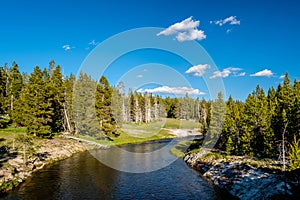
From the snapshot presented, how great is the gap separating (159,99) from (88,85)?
105m

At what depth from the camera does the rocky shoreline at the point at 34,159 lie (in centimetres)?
3160

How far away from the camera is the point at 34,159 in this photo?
141ft

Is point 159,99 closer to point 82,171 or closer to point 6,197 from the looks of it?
point 82,171

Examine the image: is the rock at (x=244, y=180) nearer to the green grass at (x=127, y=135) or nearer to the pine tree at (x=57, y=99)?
the green grass at (x=127, y=135)

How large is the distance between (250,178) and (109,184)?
728 inches

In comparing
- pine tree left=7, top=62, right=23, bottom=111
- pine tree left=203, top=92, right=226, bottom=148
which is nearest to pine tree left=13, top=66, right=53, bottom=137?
pine tree left=7, top=62, right=23, bottom=111

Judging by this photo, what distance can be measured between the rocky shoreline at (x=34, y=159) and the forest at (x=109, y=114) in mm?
5154

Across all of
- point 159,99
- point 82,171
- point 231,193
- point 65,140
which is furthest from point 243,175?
point 159,99

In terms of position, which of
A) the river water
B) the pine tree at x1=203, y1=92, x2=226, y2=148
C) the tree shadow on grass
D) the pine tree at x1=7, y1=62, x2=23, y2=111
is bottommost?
the river water

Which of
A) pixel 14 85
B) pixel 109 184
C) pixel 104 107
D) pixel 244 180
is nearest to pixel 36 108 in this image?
pixel 104 107

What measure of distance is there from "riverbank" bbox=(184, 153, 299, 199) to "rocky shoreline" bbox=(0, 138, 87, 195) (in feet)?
88.5

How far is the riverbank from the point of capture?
26391 millimetres

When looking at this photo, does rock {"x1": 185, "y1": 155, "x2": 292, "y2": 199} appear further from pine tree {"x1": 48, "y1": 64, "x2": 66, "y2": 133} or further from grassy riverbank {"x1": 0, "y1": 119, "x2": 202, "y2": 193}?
pine tree {"x1": 48, "y1": 64, "x2": 66, "y2": 133}

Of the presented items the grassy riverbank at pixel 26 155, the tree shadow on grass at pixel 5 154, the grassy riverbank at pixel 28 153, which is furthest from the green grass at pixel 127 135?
the tree shadow on grass at pixel 5 154
